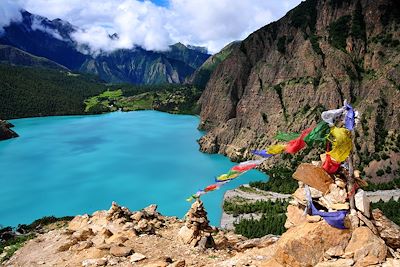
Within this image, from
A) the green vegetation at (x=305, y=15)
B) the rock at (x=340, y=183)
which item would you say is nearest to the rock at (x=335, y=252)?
the rock at (x=340, y=183)

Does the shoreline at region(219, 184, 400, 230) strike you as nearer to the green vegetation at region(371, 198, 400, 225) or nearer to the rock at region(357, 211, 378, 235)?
the green vegetation at region(371, 198, 400, 225)

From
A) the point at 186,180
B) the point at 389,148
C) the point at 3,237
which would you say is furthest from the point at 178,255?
the point at 389,148

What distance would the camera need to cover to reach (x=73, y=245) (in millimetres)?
24578

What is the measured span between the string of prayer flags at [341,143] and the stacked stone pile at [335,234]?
95 cm

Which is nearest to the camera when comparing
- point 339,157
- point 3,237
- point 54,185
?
point 339,157

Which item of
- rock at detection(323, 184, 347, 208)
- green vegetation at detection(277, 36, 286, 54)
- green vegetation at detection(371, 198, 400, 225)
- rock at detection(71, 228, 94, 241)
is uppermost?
green vegetation at detection(277, 36, 286, 54)

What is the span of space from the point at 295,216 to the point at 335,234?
1.93 metres

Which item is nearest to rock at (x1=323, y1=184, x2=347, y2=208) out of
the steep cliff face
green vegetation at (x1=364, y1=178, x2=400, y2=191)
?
green vegetation at (x1=364, y1=178, x2=400, y2=191)

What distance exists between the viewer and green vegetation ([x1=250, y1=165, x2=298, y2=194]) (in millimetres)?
83875

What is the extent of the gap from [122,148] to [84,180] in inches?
1341

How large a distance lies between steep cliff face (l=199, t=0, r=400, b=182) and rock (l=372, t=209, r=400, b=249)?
272 ft

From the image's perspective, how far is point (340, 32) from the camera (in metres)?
123

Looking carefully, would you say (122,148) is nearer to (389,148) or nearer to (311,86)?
(311,86)

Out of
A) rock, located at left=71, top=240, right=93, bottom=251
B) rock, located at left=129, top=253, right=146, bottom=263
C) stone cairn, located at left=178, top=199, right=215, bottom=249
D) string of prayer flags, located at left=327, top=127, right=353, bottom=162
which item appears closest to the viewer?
string of prayer flags, located at left=327, top=127, right=353, bottom=162
